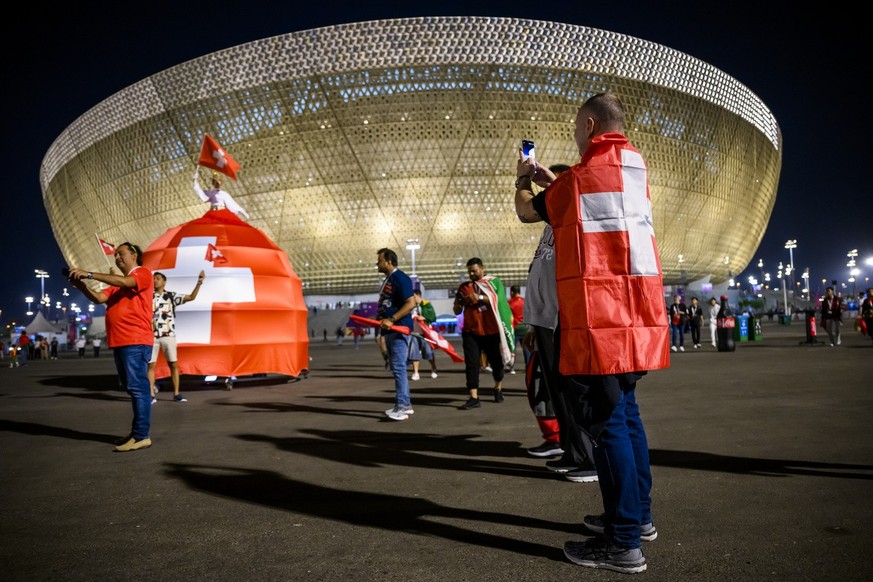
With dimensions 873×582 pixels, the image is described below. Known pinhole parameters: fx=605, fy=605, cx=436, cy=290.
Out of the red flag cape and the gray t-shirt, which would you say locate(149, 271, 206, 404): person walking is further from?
the gray t-shirt

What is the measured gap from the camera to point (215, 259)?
9.67 metres

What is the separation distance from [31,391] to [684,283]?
4875 cm

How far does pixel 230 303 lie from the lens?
9.59m

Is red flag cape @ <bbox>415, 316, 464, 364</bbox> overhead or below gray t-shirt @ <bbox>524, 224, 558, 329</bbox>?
below

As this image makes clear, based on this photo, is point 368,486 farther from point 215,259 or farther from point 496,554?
point 215,259

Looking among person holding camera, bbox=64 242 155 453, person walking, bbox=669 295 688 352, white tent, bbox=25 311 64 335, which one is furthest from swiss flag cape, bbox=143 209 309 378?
white tent, bbox=25 311 64 335

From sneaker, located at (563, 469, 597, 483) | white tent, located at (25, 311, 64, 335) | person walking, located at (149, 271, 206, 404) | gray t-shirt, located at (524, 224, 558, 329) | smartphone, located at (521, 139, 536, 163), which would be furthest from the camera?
white tent, located at (25, 311, 64, 335)

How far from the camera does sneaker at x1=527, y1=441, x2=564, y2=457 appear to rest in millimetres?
4113

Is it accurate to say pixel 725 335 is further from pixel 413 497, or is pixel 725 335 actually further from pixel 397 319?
pixel 413 497

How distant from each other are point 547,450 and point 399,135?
36.4m

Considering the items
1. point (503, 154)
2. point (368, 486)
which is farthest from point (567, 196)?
point (503, 154)

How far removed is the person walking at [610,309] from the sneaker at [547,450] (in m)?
1.73

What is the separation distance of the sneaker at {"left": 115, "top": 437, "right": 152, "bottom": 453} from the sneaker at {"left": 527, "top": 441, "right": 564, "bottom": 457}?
305 centimetres

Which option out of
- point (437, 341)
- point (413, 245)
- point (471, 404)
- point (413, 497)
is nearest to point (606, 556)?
point (413, 497)
